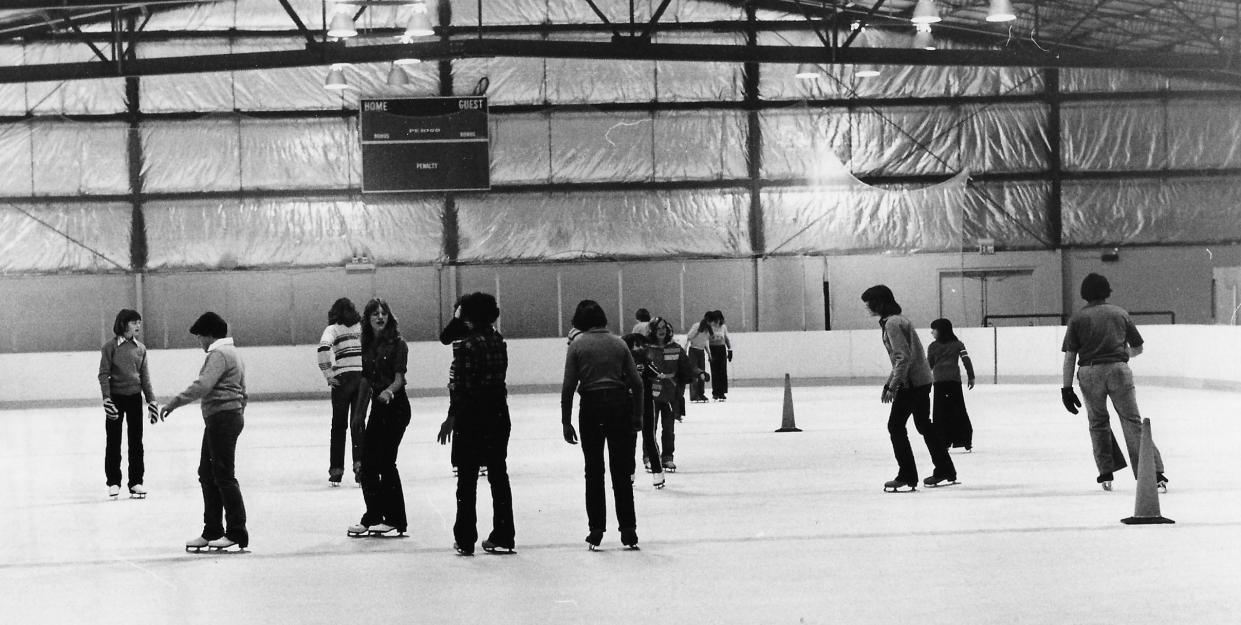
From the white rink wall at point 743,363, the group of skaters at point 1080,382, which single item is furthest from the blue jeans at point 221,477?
the white rink wall at point 743,363

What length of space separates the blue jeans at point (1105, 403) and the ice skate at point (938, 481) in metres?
1.45

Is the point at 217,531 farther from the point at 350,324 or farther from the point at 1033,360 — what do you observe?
the point at 1033,360

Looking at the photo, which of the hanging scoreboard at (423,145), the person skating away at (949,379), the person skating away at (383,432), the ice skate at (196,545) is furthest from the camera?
the hanging scoreboard at (423,145)

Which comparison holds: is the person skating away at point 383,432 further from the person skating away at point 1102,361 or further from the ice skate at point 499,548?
the person skating away at point 1102,361

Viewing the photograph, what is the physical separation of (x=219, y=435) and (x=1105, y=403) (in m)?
6.46

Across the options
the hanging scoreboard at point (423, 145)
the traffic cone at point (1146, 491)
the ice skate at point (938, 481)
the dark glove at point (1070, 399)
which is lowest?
the ice skate at point (938, 481)

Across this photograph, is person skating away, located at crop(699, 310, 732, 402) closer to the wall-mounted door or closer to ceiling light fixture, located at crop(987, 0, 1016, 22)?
the wall-mounted door

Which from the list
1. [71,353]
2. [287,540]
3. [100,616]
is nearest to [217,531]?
[287,540]

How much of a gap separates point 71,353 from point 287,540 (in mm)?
21740

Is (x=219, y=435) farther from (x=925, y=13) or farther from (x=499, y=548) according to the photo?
(x=925, y=13)

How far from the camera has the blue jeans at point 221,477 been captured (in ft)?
32.8

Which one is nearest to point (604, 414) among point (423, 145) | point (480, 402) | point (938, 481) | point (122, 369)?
point (480, 402)

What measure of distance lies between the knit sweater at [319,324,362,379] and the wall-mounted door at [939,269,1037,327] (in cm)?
2340

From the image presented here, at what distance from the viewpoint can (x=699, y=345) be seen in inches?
1112
